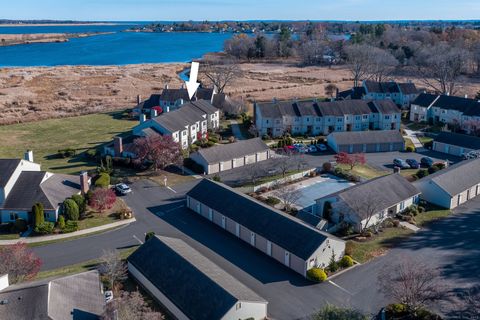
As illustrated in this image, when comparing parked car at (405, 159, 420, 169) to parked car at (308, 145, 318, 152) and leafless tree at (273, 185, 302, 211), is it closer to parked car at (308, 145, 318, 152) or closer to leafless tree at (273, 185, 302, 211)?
parked car at (308, 145, 318, 152)

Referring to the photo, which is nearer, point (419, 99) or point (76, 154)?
point (76, 154)

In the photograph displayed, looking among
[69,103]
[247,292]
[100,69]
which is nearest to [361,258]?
[247,292]

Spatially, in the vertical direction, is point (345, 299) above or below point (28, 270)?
below

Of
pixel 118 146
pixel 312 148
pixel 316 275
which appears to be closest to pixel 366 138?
pixel 312 148

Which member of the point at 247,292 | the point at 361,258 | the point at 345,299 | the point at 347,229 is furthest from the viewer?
the point at 347,229

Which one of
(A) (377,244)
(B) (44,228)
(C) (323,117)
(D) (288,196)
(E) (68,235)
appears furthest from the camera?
(C) (323,117)

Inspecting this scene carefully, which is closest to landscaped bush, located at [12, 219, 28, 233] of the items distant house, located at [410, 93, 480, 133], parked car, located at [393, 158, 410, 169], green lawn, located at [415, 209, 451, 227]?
green lawn, located at [415, 209, 451, 227]

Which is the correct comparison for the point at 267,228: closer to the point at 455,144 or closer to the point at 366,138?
the point at 366,138

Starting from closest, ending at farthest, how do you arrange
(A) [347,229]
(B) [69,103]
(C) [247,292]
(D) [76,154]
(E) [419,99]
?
(C) [247,292]
(A) [347,229]
(D) [76,154]
(E) [419,99]
(B) [69,103]

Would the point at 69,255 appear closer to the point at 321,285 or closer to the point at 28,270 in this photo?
the point at 28,270
